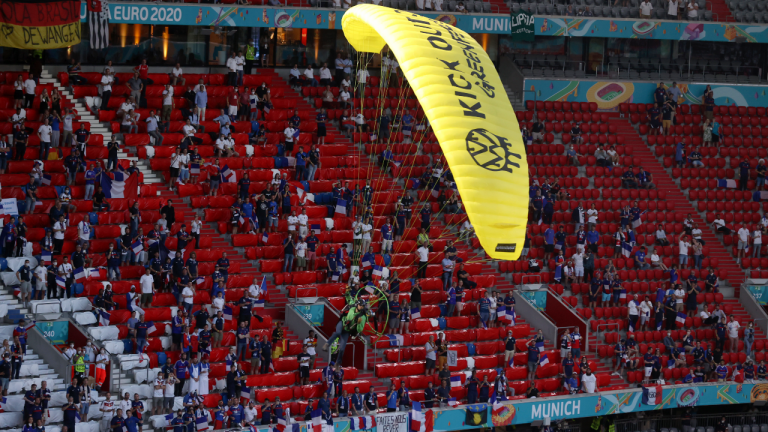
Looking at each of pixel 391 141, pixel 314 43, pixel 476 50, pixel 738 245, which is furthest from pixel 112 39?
pixel 738 245

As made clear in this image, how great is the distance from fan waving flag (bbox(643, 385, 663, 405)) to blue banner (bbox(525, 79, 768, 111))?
1112cm

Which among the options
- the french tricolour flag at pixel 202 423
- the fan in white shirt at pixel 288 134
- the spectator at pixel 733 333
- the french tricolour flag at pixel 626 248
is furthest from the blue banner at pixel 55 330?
the spectator at pixel 733 333

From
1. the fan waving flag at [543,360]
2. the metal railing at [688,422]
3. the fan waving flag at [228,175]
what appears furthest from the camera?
the fan waving flag at [228,175]

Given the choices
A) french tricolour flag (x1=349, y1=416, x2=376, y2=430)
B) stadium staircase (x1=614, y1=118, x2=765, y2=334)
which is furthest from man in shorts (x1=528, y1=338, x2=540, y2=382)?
stadium staircase (x1=614, y1=118, x2=765, y2=334)

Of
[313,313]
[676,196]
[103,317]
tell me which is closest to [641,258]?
[676,196]

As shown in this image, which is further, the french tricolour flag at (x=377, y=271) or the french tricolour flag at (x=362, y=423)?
the french tricolour flag at (x=377, y=271)

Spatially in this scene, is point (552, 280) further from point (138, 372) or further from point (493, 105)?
point (493, 105)

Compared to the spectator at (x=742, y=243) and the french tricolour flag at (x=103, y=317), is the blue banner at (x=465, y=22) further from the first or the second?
the french tricolour flag at (x=103, y=317)

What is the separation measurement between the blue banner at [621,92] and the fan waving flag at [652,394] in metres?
11.1

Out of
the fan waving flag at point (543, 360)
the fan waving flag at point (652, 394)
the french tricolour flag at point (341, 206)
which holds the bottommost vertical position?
the fan waving flag at point (652, 394)

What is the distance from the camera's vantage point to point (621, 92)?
113ft

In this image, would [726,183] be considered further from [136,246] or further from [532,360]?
[136,246]

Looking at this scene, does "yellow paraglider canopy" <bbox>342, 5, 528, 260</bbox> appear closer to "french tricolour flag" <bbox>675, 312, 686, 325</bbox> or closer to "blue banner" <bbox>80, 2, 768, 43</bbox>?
"blue banner" <bbox>80, 2, 768, 43</bbox>

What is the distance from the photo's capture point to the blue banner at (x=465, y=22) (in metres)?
28.9
